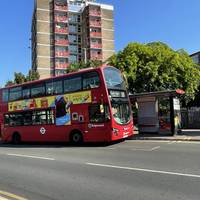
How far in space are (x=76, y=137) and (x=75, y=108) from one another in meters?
1.67

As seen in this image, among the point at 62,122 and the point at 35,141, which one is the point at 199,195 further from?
the point at 35,141

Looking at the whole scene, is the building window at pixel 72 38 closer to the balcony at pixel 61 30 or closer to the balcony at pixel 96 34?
the balcony at pixel 61 30

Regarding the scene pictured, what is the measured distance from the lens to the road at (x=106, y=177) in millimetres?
7830

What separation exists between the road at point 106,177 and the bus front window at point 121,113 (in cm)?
460

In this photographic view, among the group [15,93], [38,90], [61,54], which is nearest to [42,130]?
[38,90]

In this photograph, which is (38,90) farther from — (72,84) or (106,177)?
(106,177)

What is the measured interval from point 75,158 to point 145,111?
1016 cm

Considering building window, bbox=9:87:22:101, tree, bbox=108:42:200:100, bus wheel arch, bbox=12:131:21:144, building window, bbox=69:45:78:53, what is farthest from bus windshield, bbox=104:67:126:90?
building window, bbox=69:45:78:53

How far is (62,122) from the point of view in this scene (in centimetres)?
2070

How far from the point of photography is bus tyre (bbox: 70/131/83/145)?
66.0 feet

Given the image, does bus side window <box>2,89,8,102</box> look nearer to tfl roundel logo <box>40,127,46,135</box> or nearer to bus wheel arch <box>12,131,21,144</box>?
bus wheel arch <box>12,131,21,144</box>

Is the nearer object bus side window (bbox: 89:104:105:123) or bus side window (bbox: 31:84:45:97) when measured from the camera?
bus side window (bbox: 89:104:105:123)

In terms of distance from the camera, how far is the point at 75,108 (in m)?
20.0

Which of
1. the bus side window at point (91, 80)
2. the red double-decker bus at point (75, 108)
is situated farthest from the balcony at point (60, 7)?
the bus side window at point (91, 80)
